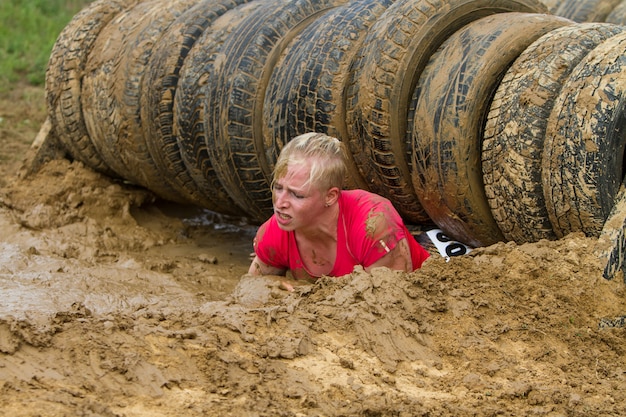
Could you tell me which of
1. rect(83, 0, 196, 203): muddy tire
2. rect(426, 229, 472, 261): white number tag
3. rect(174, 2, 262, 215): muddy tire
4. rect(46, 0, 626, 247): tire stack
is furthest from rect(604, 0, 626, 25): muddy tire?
rect(83, 0, 196, 203): muddy tire

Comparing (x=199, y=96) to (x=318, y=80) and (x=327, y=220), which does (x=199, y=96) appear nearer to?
(x=318, y=80)

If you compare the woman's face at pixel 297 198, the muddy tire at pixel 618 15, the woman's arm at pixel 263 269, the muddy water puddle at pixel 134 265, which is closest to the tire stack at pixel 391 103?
the muddy water puddle at pixel 134 265

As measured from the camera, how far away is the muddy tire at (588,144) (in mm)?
3453

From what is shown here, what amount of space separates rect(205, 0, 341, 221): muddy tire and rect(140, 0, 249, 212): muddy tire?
0.35 metres

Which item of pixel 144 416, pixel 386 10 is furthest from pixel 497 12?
pixel 144 416

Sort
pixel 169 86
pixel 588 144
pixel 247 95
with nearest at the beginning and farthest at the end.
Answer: pixel 588 144
pixel 247 95
pixel 169 86

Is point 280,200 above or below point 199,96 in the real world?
below

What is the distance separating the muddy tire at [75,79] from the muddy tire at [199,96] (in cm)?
111

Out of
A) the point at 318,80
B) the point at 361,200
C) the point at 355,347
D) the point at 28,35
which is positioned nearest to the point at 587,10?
the point at 318,80

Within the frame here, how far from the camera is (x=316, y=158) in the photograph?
147 inches

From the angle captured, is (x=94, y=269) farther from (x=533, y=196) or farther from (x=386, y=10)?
(x=533, y=196)

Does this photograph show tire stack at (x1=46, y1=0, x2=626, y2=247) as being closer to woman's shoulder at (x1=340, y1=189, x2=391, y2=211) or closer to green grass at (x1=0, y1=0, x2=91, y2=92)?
woman's shoulder at (x1=340, y1=189, x2=391, y2=211)

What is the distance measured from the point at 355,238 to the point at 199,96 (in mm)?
1577

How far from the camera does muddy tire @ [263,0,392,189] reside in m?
4.33
